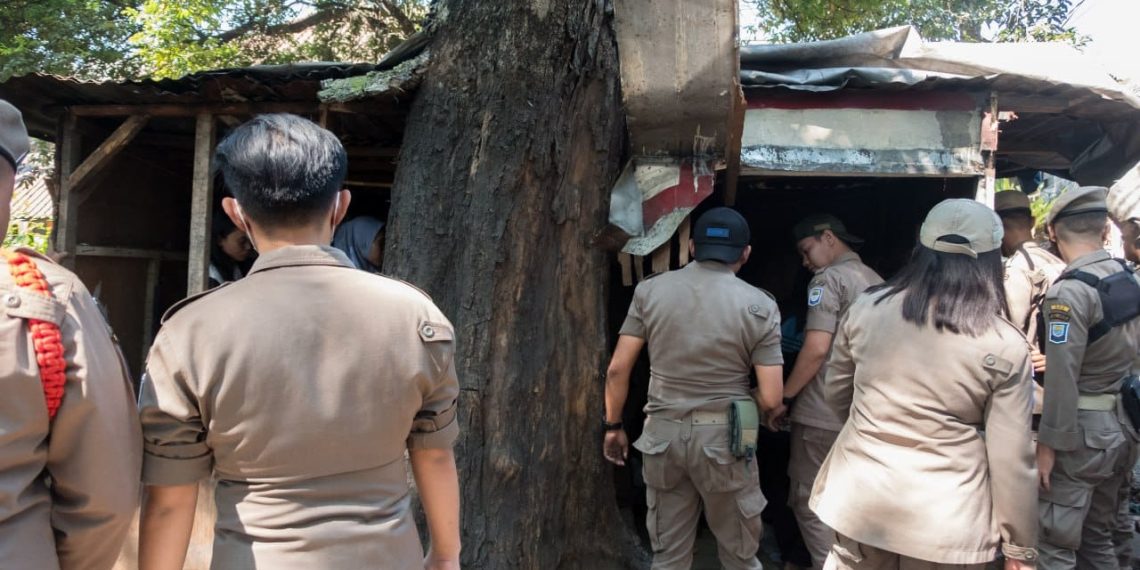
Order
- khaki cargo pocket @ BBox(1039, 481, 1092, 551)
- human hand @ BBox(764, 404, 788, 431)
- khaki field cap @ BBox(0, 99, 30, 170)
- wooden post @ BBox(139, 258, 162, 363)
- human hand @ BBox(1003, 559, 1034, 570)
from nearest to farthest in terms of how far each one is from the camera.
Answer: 1. khaki field cap @ BBox(0, 99, 30, 170)
2. human hand @ BBox(1003, 559, 1034, 570)
3. khaki cargo pocket @ BBox(1039, 481, 1092, 551)
4. human hand @ BBox(764, 404, 788, 431)
5. wooden post @ BBox(139, 258, 162, 363)

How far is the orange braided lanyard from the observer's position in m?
1.30

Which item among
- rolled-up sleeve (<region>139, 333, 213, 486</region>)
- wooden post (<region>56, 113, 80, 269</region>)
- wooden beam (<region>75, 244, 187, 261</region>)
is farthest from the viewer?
wooden beam (<region>75, 244, 187, 261</region>)

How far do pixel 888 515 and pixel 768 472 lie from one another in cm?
259

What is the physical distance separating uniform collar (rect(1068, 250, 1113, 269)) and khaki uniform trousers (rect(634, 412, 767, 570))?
1.82 metres

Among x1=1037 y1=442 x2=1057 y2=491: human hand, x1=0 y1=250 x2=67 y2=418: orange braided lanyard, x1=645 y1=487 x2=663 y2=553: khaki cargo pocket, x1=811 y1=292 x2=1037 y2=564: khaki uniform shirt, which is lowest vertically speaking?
x1=645 y1=487 x2=663 y2=553: khaki cargo pocket

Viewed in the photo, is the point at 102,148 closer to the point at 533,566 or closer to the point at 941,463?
the point at 533,566

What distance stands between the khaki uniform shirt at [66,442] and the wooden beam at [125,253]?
4200 millimetres

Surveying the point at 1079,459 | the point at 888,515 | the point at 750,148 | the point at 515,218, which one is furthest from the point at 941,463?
the point at 750,148

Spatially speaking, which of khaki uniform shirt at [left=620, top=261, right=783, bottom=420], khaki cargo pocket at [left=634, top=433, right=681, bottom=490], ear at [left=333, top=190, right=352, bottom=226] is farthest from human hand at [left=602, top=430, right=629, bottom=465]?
ear at [left=333, top=190, right=352, bottom=226]

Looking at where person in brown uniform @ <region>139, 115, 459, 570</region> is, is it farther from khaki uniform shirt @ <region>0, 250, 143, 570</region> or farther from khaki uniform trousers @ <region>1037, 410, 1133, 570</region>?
khaki uniform trousers @ <region>1037, 410, 1133, 570</region>

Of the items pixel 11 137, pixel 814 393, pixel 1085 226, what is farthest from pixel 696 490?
pixel 11 137

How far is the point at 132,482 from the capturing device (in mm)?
1465

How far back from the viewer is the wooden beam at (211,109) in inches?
177

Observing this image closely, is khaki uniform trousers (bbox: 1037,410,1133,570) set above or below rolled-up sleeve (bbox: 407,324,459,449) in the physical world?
below
